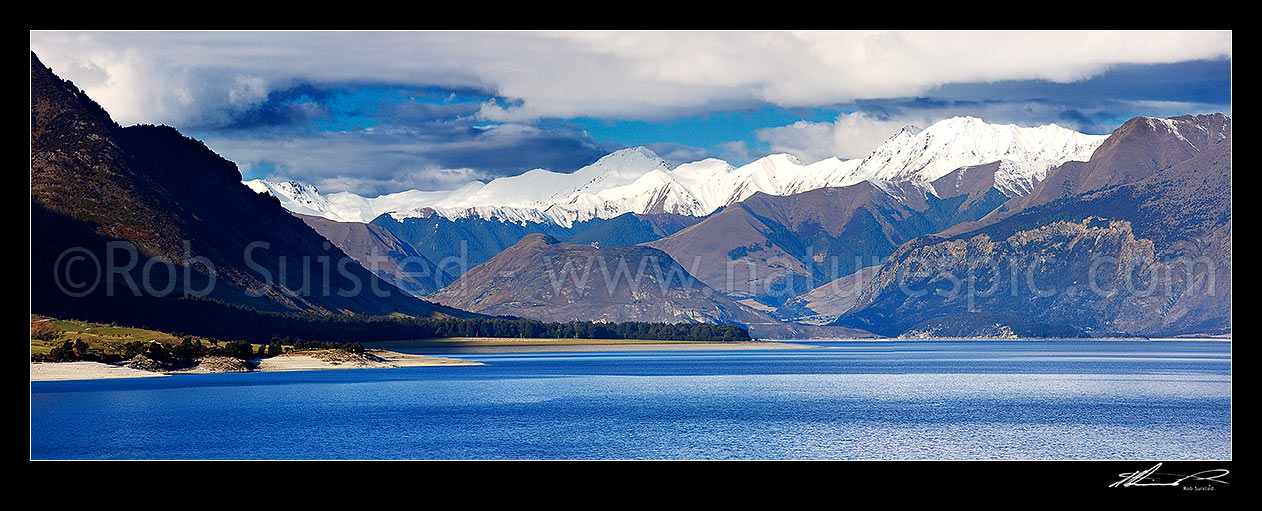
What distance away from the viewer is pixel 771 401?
14050 centimetres

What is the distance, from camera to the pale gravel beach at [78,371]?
546ft

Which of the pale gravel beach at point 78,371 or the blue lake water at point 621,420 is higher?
the pale gravel beach at point 78,371
